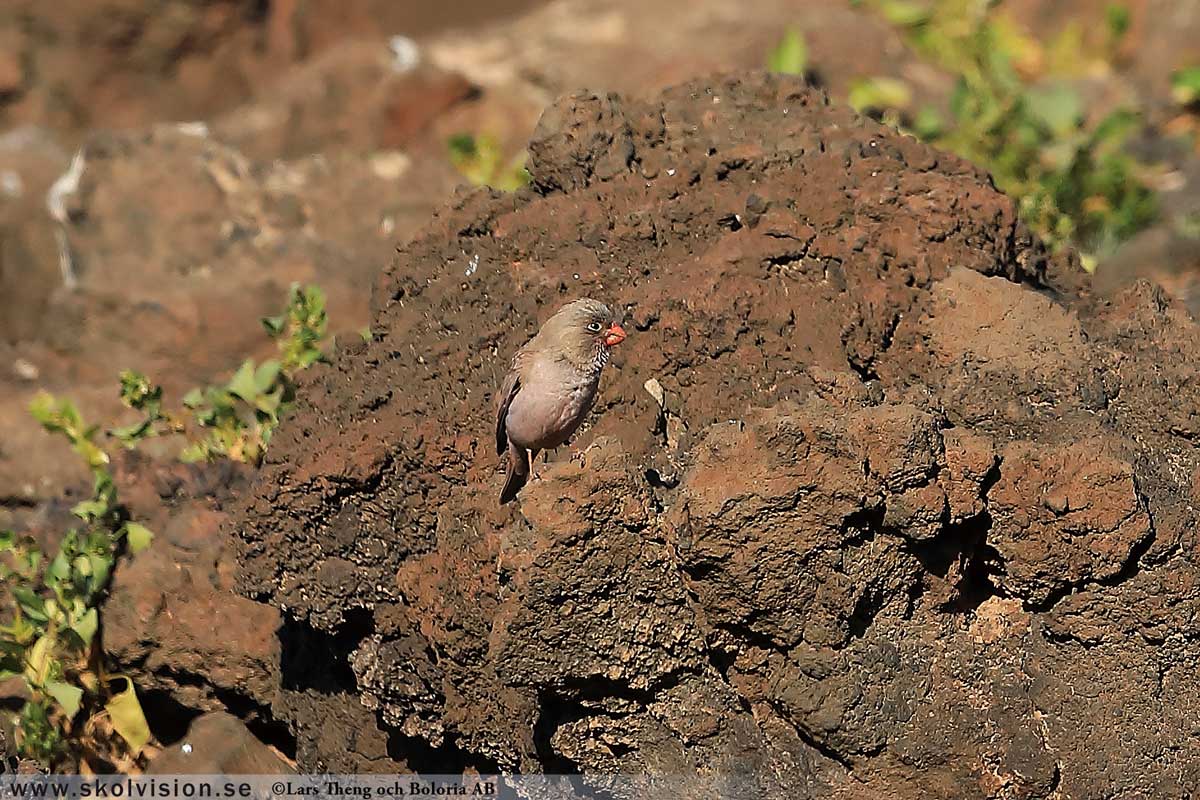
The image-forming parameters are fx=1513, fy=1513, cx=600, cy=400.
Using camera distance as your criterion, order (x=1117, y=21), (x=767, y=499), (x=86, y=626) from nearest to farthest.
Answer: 1. (x=767, y=499)
2. (x=86, y=626)
3. (x=1117, y=21)

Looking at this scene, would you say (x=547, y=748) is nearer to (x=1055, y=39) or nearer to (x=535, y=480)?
(x=535, y=480)

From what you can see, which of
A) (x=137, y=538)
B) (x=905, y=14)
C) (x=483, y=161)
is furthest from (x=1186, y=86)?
(x=137, y=538)

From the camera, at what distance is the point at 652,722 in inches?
168

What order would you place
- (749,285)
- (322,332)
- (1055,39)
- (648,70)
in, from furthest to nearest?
(1055,39) < (648,70) < (322,332) < (749,285)

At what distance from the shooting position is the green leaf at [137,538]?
18.8ft

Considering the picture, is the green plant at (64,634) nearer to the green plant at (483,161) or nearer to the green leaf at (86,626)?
the green leaf at (86,626)

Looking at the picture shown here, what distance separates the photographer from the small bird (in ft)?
14.1

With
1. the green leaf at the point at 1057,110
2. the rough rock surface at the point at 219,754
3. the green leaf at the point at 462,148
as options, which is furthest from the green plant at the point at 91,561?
the green leaf at the point at 1057,110

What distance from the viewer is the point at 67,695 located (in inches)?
212

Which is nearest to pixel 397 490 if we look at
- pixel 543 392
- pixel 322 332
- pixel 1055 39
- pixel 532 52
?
pixel 543 392

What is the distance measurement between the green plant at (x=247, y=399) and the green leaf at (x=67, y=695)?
1083mm

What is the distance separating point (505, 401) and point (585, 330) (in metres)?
0.32

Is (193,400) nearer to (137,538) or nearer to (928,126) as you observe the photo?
(137,538)

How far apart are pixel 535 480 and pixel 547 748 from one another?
0.84 m
